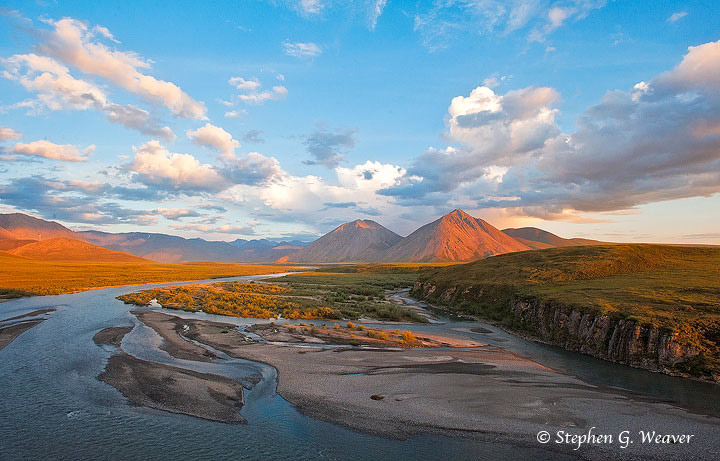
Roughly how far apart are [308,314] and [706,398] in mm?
41633

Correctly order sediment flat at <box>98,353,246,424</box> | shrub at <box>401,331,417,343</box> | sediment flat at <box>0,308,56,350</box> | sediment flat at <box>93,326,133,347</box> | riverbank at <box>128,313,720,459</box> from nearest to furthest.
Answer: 1. riverbank at <box>128,313,720,459</box>
2. sediment flat at <box>98,353,246,424</box>
3. sediment flat at <box>93,326,133,347</box>
4. sediment flat at <box>0,308,56,350</box>
5. shrub at <box>401,331,417,343</box>

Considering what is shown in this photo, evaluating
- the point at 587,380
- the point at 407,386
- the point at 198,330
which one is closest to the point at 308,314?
the point at 198,330

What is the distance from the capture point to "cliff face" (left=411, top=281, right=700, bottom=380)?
87.9 feet

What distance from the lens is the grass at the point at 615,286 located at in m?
29.4

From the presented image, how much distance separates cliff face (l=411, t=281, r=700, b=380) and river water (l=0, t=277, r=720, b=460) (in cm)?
185

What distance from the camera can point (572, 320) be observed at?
36.4m

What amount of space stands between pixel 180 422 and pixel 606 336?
113 ft

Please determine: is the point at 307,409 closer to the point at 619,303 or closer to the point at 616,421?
the point at 616,421

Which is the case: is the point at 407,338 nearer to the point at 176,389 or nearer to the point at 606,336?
→ the point at 606,336

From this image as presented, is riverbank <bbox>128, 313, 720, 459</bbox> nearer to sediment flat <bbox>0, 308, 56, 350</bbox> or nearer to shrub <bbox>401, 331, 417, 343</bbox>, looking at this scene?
shrub <bbox>401, 331, 417, 343</bbox>

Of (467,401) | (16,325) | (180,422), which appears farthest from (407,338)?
(16,325)

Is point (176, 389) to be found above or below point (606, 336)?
below

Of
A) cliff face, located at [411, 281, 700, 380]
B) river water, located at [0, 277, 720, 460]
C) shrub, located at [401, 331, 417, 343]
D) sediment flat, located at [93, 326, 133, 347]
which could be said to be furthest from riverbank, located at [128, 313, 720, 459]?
sediment flat, located at [93, 326, 133, 347]

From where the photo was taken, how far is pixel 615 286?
147ft
